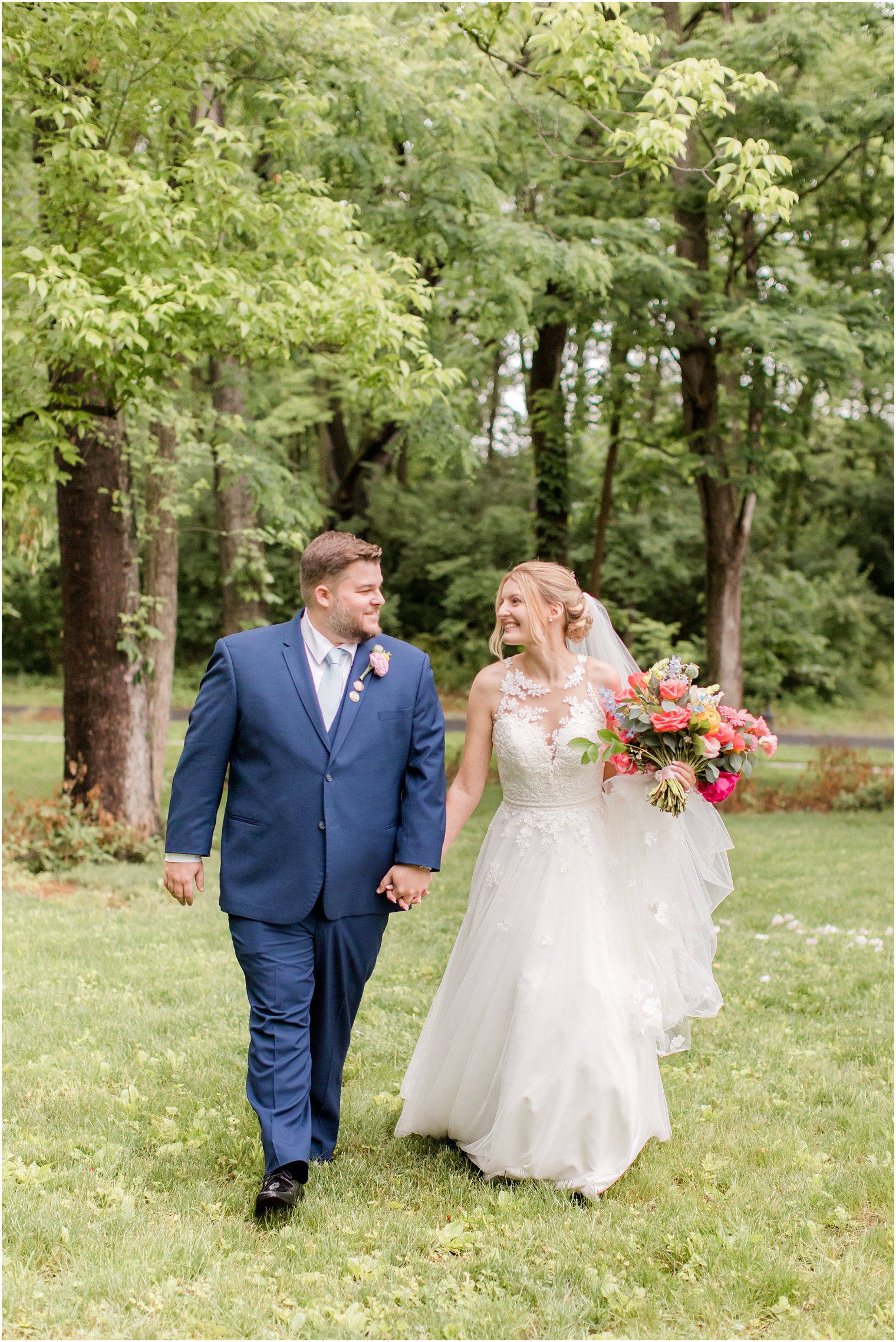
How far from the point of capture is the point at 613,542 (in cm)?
2544

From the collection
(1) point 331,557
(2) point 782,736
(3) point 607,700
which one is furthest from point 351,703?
(2) point 782,736

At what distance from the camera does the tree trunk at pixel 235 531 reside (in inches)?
511

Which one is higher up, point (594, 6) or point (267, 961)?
point (594, 6)

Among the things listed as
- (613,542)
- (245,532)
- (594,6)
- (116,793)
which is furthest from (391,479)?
(594,6)

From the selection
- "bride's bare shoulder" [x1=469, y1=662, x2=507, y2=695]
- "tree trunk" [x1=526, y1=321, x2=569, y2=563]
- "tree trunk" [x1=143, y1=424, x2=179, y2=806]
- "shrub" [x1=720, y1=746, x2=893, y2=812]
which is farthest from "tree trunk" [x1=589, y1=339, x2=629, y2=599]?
"bride's bare shoulder" [x1=469, y1=662, x2=507, y2=695]

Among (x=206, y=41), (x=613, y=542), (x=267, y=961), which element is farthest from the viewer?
(x=613, y=542)

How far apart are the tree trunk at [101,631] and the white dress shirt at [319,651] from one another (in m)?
6.30

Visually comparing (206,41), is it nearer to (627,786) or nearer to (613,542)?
(627,786)

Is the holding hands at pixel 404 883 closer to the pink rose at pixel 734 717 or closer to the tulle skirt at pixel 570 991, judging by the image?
the tulle skirt at pixel 570 991

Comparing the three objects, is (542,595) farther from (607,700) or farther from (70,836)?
(70,836)

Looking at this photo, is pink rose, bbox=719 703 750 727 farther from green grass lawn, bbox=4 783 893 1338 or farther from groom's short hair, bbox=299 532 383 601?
green grass lawn, bbox=4 783 893 1338

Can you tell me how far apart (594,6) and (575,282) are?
508 cm

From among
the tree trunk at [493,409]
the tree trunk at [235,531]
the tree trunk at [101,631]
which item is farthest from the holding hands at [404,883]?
the tree trunk at [493,409]

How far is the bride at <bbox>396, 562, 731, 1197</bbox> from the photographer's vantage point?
3.90 m
